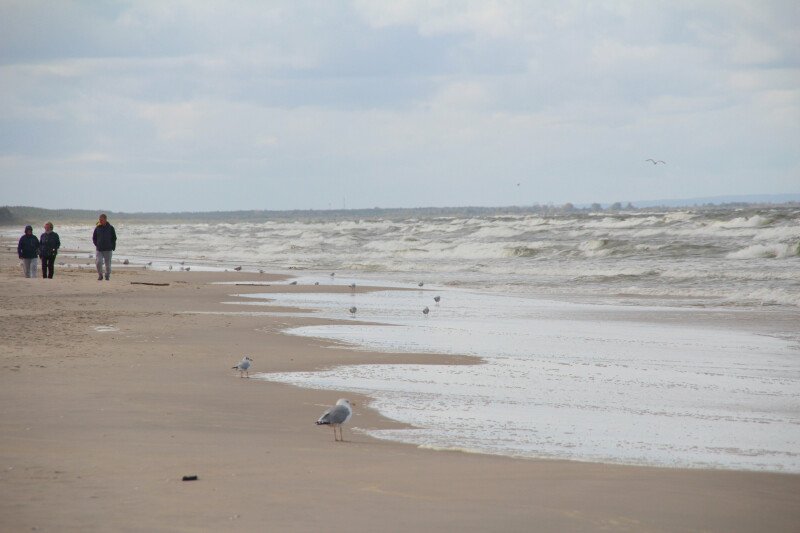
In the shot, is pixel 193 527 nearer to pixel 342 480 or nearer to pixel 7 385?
pixel 342 480

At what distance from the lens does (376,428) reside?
8.09 meters

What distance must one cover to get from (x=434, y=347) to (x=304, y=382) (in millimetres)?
3707

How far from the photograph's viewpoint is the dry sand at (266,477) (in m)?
5.16

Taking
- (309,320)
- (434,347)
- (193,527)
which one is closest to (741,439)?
(193,527)

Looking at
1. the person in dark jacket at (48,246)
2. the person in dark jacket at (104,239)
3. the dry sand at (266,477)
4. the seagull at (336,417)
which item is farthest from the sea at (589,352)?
the person in dark jacket at (48,246)

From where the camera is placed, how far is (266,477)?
6.02 meters

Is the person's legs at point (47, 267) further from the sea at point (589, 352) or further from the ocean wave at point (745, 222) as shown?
the ocean wave at point (745, 222)

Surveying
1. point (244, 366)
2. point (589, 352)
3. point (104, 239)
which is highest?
point (104, 239)

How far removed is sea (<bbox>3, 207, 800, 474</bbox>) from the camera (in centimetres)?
785

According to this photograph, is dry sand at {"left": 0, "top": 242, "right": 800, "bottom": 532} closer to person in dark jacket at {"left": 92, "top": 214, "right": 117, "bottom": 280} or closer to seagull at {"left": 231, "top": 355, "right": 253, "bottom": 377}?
seagull at {"left": 231, "top": 355, "right": 253, "bottom": 377}

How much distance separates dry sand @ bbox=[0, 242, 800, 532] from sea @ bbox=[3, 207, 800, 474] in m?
0.66

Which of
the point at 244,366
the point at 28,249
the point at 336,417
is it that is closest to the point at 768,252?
the point at 28,249

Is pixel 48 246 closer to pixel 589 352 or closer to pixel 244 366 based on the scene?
pixel 244 366

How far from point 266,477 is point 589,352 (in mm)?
8105
